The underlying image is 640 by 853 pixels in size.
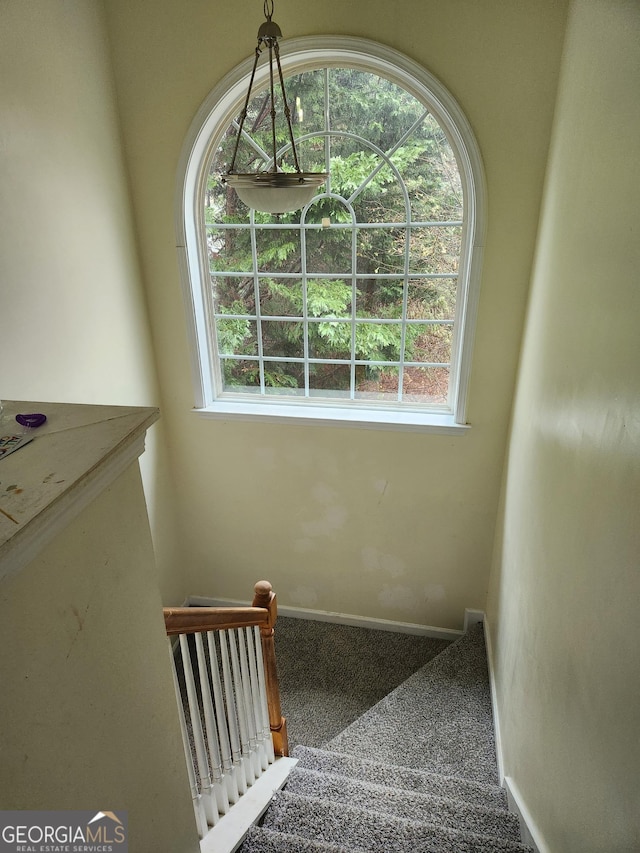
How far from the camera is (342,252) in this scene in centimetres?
305

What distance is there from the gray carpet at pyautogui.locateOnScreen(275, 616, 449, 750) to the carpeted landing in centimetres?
29

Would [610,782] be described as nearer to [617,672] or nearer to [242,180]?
[617,672]

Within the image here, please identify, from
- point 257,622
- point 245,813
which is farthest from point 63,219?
point 245,813

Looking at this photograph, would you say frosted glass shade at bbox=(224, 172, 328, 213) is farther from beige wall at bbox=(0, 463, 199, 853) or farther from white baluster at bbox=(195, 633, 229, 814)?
white baluster at bbox=(195, 633, 229, 814)

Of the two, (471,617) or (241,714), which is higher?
(241,714)

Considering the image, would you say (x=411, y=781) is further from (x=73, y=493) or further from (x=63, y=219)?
(x=63, y=219)

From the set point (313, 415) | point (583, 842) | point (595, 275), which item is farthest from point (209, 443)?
point (583, 842)

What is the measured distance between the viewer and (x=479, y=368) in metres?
2.98

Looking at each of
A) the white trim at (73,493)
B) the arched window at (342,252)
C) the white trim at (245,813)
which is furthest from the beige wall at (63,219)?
the white trim at (245,813)

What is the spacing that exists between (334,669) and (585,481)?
2.47 metres

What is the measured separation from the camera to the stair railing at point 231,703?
1.75 m

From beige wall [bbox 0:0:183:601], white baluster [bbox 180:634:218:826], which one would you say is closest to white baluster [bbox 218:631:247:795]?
white baluster [bbox 180:634:218:826]

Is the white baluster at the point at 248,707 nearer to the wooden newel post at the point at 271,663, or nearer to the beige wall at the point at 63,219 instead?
the wooden newel post at the point at 271,663

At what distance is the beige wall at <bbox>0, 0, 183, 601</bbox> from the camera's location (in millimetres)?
2203
